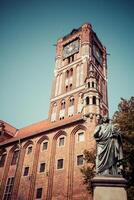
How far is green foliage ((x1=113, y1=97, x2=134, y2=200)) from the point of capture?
12.7m

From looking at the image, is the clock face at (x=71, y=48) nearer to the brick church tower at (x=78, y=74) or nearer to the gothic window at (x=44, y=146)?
the brick church tower at (x=78, y=74)

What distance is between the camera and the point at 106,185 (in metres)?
5.83

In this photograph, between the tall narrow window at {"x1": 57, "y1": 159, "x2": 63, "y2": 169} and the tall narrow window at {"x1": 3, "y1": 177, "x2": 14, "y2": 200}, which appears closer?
the tall narrow window at {"x1": 57, "y1": 159, "x2": 63, "y2": 169}

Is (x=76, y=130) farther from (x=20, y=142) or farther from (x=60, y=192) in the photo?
(x=20, y=142)

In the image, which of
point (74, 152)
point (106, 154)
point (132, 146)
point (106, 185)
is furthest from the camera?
point (74, 152)

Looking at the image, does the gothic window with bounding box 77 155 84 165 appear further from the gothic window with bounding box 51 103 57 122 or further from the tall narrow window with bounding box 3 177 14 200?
the gothic window with bounding box 51 103 57 122

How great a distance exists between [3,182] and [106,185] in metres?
23.0

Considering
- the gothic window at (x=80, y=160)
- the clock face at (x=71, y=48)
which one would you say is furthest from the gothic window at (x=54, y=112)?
the gothic window at (x=80, y=160)

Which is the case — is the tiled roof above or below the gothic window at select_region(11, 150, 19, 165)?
above

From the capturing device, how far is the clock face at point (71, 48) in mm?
42537

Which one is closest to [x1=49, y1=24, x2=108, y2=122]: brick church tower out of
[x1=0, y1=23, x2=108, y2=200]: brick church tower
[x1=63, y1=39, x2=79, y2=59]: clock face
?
[x1=63, y1=39, x2=79, y2=59]: clock face

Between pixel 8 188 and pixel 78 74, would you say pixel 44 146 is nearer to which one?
pixel 8 188

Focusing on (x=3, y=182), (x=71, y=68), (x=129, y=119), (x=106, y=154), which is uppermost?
(x=71, y=68)

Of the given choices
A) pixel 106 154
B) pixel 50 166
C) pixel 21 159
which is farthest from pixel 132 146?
pixel 21 159
